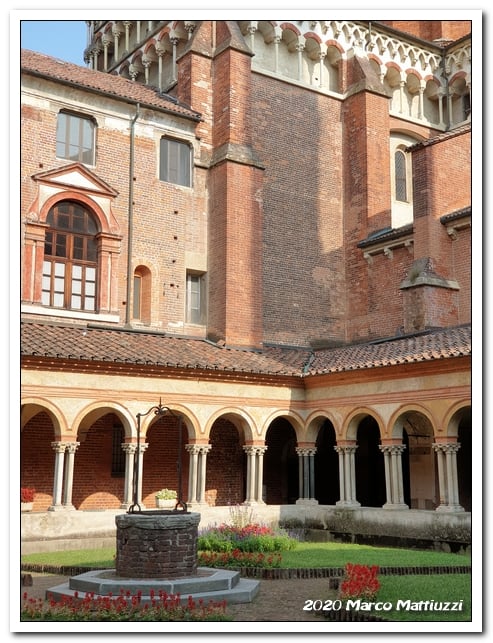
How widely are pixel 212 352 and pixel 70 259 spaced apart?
4726 millimetres

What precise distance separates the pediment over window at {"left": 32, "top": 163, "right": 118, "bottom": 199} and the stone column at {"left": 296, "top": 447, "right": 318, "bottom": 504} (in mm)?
9169

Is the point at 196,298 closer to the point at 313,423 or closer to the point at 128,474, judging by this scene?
the point at 313,423

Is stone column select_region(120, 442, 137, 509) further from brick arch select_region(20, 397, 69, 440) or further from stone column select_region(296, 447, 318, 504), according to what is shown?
stone column select_region(296, 447, 318, 504)

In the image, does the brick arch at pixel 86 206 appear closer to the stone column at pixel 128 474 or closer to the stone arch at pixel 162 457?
the stone arch at pixel 162 457

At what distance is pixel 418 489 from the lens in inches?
900

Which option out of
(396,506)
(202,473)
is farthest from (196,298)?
(396,506)

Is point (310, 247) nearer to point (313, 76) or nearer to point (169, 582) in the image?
point (313, 76)

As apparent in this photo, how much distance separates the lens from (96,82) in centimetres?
2469

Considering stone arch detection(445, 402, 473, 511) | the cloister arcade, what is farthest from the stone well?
stone arch detection(445, 402, 473, 511)

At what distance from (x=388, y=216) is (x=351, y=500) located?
36.2 ft

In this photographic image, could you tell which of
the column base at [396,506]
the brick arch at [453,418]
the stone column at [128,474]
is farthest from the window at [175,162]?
the column base at [396,506]

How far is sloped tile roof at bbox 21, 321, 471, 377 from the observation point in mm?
19406

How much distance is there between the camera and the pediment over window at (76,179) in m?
22.7
